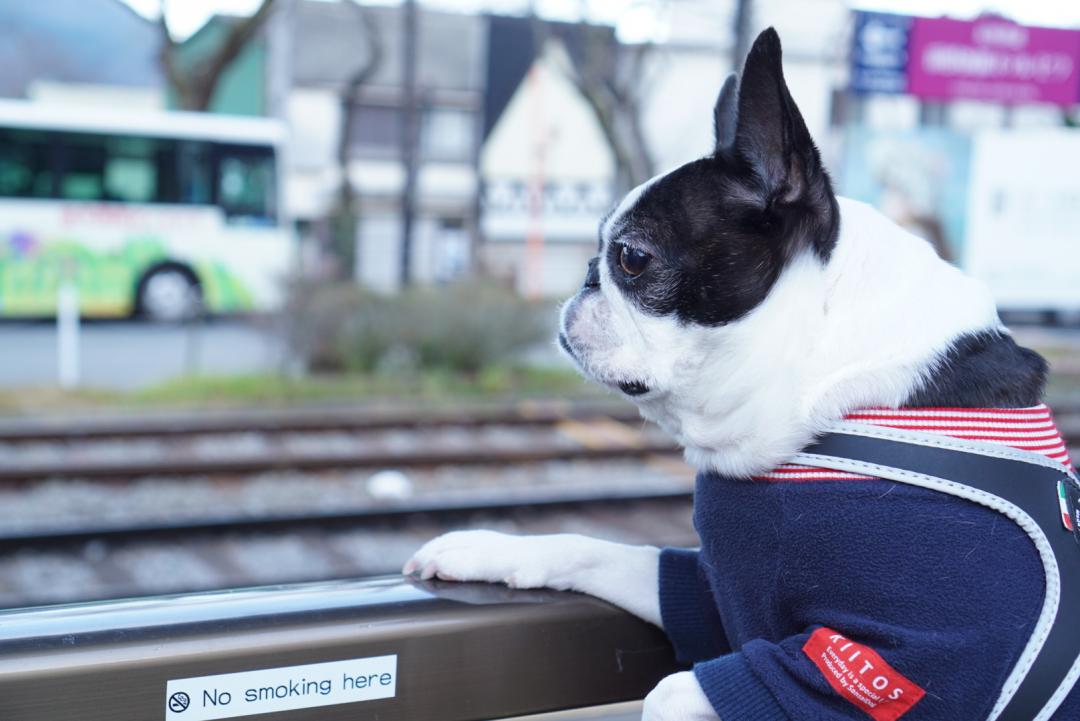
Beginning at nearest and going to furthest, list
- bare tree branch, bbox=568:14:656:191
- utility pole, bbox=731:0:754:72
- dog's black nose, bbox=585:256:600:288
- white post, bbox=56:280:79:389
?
dog's black nose, bbox=585:256:600:288
white post, bbox=56:280:79:389
utility pole, bbox=731:0:754:72
bare tree branch, bbox=568:14:656:191

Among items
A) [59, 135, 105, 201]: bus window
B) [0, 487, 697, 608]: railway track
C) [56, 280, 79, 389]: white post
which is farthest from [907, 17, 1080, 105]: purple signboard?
[56, 280, 79, 389]: white post

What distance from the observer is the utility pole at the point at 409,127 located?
17.4 m

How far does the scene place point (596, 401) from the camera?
12.0 meters

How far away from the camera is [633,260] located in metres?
1.90

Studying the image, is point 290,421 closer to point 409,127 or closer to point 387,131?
point 409,127

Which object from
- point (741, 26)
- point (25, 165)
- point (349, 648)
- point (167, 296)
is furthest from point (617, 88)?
point (349, 648)

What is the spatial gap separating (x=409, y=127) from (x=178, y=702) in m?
17.8

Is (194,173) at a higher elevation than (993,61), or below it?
below

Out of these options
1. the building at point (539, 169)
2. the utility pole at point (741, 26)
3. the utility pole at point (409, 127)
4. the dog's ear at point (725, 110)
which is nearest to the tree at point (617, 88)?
the building at point (539, 169)

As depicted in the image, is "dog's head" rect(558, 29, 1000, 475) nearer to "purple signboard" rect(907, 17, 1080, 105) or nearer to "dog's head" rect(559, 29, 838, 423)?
"dog's head" rect(559, 29, 838, 423)

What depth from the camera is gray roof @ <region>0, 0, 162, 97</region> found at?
16.1 meters

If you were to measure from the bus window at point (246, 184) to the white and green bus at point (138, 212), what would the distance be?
0.7 inches

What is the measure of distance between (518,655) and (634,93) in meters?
18.8

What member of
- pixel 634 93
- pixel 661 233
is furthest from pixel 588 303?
pixel 634 93
